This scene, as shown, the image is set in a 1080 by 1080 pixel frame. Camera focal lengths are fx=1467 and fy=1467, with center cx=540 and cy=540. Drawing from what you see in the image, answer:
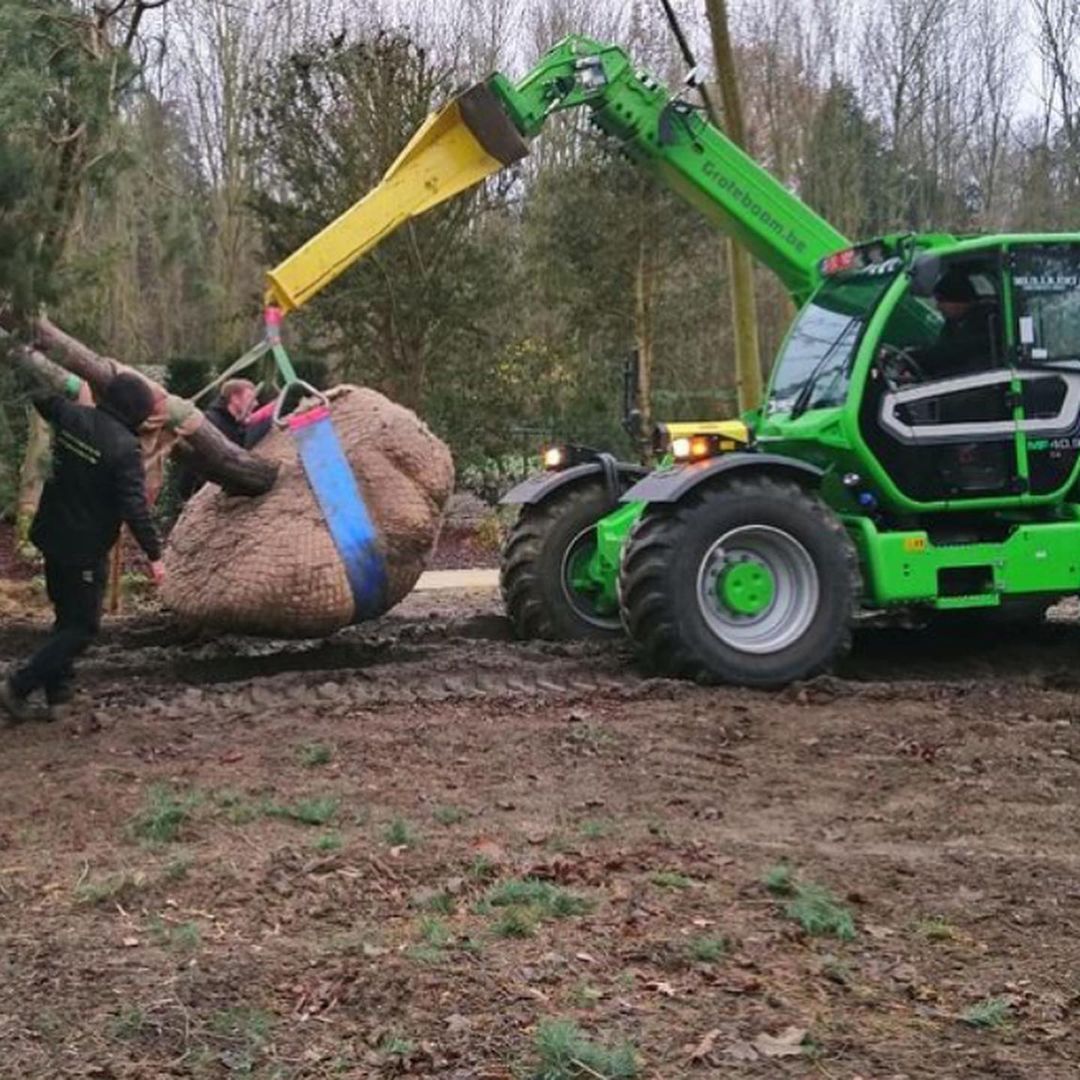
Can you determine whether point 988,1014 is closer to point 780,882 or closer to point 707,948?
point 707,948

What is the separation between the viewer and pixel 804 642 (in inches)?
317

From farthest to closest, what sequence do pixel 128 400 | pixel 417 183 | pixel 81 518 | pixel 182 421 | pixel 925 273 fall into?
pixel 417 183 < pixel 925 273 < pixel 182 421 < pixel 128 400 < pixel 81 518

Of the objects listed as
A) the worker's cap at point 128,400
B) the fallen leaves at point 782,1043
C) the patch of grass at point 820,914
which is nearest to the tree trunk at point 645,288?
the worker's cap at point 128,400

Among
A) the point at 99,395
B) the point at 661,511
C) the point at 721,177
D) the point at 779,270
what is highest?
the point at 721,177

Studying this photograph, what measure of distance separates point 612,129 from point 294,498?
10.6 feet

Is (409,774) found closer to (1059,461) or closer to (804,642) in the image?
(804,642)

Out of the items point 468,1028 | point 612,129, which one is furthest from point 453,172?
point 468,1028

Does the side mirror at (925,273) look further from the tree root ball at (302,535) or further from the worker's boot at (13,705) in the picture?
the worker's boot at (13,705)

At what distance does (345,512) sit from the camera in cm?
789

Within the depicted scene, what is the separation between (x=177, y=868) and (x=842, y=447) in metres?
4.94

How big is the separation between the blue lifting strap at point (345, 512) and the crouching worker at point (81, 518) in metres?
1.07

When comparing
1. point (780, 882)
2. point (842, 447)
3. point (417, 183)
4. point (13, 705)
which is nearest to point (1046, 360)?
point (842, 447)

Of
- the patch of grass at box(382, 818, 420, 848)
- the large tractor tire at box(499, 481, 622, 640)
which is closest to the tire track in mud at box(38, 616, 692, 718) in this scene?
the large tractor tire at box(499, 481, 622, 640)

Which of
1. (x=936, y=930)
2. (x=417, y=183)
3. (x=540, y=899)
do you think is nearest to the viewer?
(x=936, y=930)
